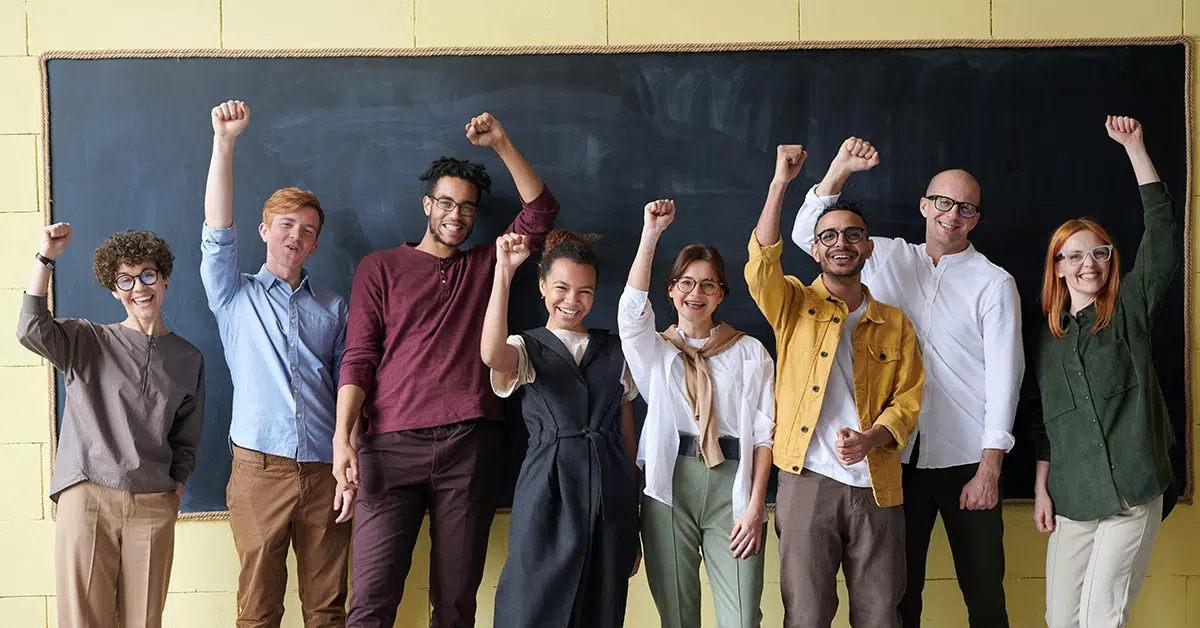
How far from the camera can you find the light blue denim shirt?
105 inches

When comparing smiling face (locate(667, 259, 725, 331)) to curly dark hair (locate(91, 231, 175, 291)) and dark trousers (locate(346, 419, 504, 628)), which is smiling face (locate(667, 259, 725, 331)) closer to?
dark trousers (locate(346, 419, 504, 628))

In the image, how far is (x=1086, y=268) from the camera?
2.54 m

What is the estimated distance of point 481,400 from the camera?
265cm

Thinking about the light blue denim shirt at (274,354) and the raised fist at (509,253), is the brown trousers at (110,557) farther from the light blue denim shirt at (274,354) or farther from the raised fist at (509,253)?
the raised fist at (509,253)

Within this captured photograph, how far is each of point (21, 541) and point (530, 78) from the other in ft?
7.46

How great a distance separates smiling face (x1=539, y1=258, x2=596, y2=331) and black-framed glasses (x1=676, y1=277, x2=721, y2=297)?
9.8 inches

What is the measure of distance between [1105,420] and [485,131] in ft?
6.34

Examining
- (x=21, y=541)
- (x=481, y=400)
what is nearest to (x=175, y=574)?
(x=21, y=541)

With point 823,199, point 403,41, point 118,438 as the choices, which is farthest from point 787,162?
point 118,438

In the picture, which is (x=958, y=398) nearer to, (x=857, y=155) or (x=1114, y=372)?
(x=1114, y=372)

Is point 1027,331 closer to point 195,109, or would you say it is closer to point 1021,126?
point 1021,126

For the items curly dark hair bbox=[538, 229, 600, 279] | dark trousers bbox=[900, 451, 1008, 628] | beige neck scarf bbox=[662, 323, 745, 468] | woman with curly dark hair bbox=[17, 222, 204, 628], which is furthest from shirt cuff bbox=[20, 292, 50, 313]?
dark trousers bbox=[900, 451, 1008, 628]

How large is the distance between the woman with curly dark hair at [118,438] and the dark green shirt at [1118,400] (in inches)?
99.4

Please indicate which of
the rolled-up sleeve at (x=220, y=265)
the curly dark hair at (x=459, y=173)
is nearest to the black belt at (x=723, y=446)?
the curly dark hair at (x=459, y=173)
